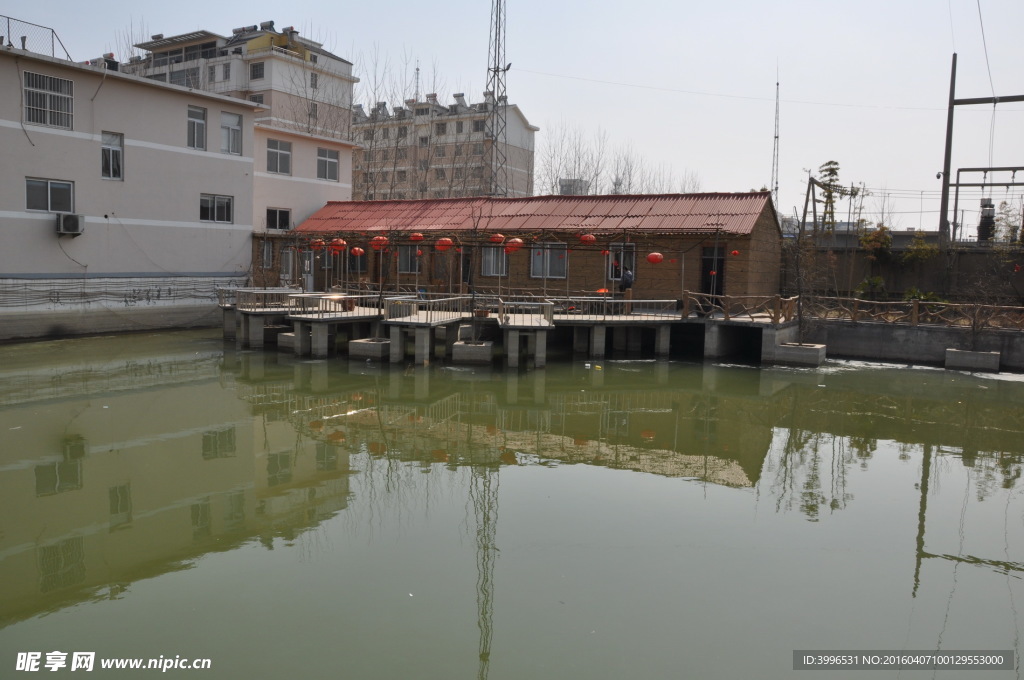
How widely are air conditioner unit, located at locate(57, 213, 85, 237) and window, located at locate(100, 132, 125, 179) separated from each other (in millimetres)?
1710

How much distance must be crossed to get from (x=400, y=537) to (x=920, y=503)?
5939 mm

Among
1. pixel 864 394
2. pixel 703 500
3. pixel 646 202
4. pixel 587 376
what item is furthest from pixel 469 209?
pixel 703 500

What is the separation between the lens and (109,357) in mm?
17344

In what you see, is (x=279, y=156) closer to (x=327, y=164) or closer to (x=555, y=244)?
(x=327, y=164)

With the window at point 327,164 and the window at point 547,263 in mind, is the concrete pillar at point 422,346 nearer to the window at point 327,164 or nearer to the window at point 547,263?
the window at point 547,263

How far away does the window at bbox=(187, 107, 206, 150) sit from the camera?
2317 centimetres

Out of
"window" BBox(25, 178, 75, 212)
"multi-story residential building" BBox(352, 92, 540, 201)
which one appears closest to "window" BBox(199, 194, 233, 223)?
"window" BBox(25, 178, 75, 212)

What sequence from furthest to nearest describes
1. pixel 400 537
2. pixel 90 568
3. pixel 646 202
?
pixel 646 202 < pixel 400 537 < pixel 90 568

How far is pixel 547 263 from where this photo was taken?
23.2 m

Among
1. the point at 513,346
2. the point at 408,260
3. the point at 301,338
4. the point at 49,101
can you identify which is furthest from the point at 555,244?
the point at 49,101

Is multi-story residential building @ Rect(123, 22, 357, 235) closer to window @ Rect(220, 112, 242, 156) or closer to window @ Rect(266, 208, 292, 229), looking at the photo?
window @ Rect(266, 208, 292, 229)

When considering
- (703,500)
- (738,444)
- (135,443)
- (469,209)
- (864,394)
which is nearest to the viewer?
(703,500)

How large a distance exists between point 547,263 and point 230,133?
35.8ft

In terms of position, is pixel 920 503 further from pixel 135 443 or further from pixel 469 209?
pixel 469 209
